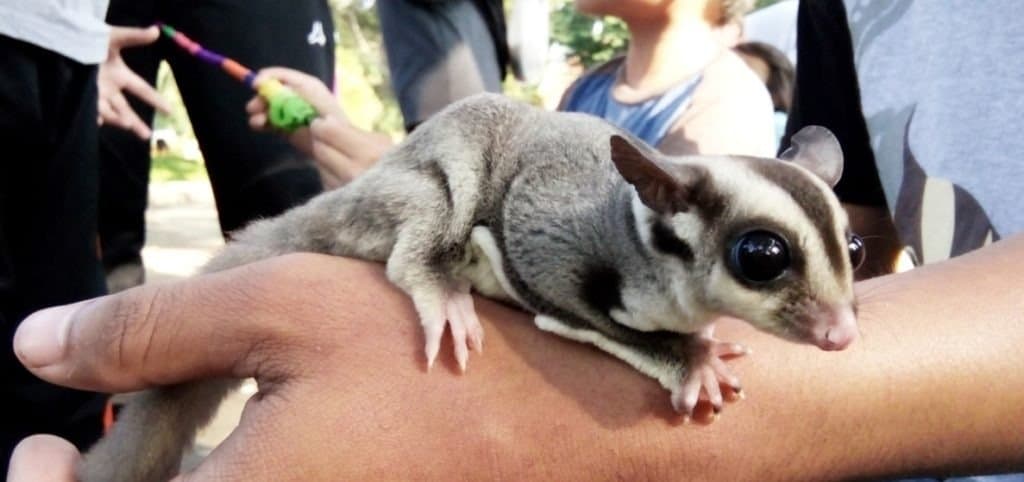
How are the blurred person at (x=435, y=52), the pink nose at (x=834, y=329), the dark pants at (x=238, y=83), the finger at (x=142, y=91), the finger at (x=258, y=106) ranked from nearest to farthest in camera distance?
the pink nose at (x=834, y=329) < the finger at (x=258, y=106) < the dark pants at (x=238, y=83) < the finger at (x=142, y=91) < the blurred person at (x=435, y=52)

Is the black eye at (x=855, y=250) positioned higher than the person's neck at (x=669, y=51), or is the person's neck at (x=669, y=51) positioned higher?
the black eye at (x=855, y=250)

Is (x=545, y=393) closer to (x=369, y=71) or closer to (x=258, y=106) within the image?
(x=258, y=106)

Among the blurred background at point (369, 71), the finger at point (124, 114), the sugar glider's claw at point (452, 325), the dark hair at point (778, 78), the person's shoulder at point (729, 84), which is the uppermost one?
the sugar glider's claw at point (452, 325)

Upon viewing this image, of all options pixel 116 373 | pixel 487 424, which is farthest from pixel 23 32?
pixel 487 424

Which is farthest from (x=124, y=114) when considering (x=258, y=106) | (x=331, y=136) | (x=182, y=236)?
(x=182, y=236)

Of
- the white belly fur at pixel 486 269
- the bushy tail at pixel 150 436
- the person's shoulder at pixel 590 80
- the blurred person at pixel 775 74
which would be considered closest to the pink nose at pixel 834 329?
the white belly fur at pixel 486 269

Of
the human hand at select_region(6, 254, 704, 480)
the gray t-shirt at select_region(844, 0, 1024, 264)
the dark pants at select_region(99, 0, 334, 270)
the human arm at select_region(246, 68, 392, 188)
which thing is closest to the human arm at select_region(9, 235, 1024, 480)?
the human hand at select_region(6, 254, 704, 480)

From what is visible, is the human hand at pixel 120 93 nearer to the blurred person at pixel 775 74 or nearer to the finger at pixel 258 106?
the finger at pixel 258 106
